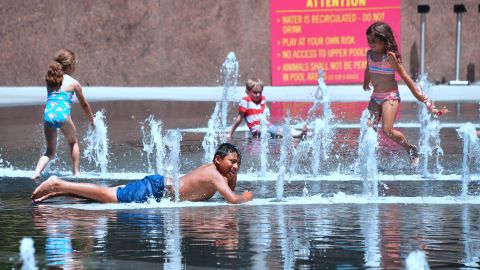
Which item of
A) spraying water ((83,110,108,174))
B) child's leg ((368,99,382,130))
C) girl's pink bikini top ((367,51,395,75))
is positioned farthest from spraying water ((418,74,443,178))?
spraying water ((83,110,108,174))

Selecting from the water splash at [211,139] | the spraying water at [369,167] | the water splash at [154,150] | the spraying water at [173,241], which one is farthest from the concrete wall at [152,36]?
the spraying water at [173,241]

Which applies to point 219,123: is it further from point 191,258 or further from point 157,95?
point 191,258

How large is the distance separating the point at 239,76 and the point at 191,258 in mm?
15963

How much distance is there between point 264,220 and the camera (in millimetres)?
7898

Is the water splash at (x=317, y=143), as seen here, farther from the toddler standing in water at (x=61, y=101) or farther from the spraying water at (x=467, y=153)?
the toddler standing in water at (x=61, y=101)

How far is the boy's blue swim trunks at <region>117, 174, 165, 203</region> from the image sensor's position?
8.69 m

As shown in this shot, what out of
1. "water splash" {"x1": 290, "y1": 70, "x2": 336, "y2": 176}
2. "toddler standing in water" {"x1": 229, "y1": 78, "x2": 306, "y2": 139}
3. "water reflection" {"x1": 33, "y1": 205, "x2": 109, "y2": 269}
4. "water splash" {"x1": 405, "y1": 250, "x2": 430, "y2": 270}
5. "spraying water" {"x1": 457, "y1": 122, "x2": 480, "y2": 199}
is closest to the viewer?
"water splash" {"x1": 405, "y1": 250, "x2": 430, "y2": 270}

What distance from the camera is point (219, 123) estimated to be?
16.4 meters

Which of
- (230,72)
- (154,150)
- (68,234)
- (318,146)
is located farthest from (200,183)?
(230,72)

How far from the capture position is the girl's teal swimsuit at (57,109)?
10844mm

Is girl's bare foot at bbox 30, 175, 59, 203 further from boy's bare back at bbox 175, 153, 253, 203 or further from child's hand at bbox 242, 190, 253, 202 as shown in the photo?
child's hand at bbox 242, 190, 253, 202

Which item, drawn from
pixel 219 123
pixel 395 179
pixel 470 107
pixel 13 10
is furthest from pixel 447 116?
pixel 13 10

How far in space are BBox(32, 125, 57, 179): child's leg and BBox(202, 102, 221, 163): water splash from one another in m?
1.62

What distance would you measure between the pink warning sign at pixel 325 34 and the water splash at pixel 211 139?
519cm
